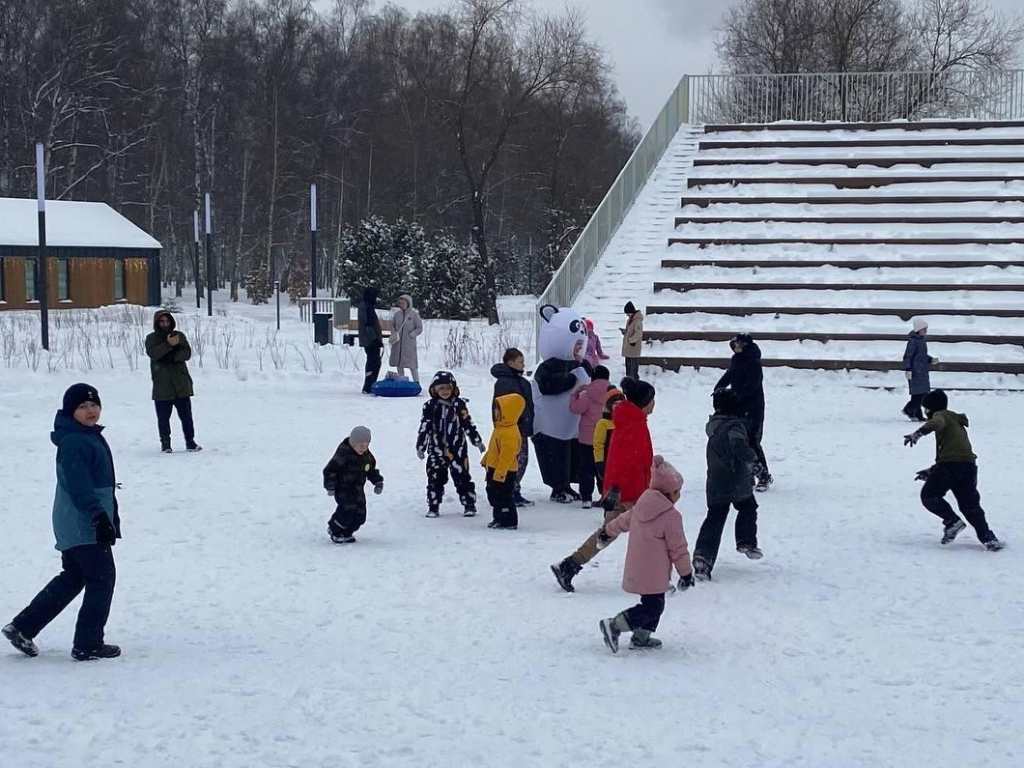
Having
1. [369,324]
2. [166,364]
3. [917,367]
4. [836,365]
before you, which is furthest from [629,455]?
[836,365]

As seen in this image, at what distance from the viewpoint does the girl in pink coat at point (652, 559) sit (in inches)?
257

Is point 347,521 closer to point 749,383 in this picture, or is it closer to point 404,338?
point 749,383

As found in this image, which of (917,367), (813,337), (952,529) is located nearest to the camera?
(952,529)

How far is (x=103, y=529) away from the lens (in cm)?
604

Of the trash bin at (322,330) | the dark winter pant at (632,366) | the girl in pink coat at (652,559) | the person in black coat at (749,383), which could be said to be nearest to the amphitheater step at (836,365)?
Answer: the dark winter pant at (632,366)

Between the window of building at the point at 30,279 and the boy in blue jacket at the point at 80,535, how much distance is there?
35.2m

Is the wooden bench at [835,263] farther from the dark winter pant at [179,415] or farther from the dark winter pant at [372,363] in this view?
the dark winter pant at [179,415]

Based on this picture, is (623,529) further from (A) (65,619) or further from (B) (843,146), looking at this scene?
(B) (843,146)

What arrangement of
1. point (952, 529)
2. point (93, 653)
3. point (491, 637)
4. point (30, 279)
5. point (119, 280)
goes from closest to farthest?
point (93, 653) < point (491, 637) < point (952, 529) < point (30, 279) < point (119, 280)

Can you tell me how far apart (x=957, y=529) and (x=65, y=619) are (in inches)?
233

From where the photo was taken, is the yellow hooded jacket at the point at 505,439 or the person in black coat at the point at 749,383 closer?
the yellow hooded jacket at the point at 505,439

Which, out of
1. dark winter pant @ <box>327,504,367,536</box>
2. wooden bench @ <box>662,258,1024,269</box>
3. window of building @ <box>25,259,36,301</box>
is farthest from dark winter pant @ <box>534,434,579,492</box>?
window of building @ <box>25,259,36,301</box>

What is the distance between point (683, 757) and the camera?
5051mm

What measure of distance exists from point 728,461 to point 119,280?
37.4 meters
